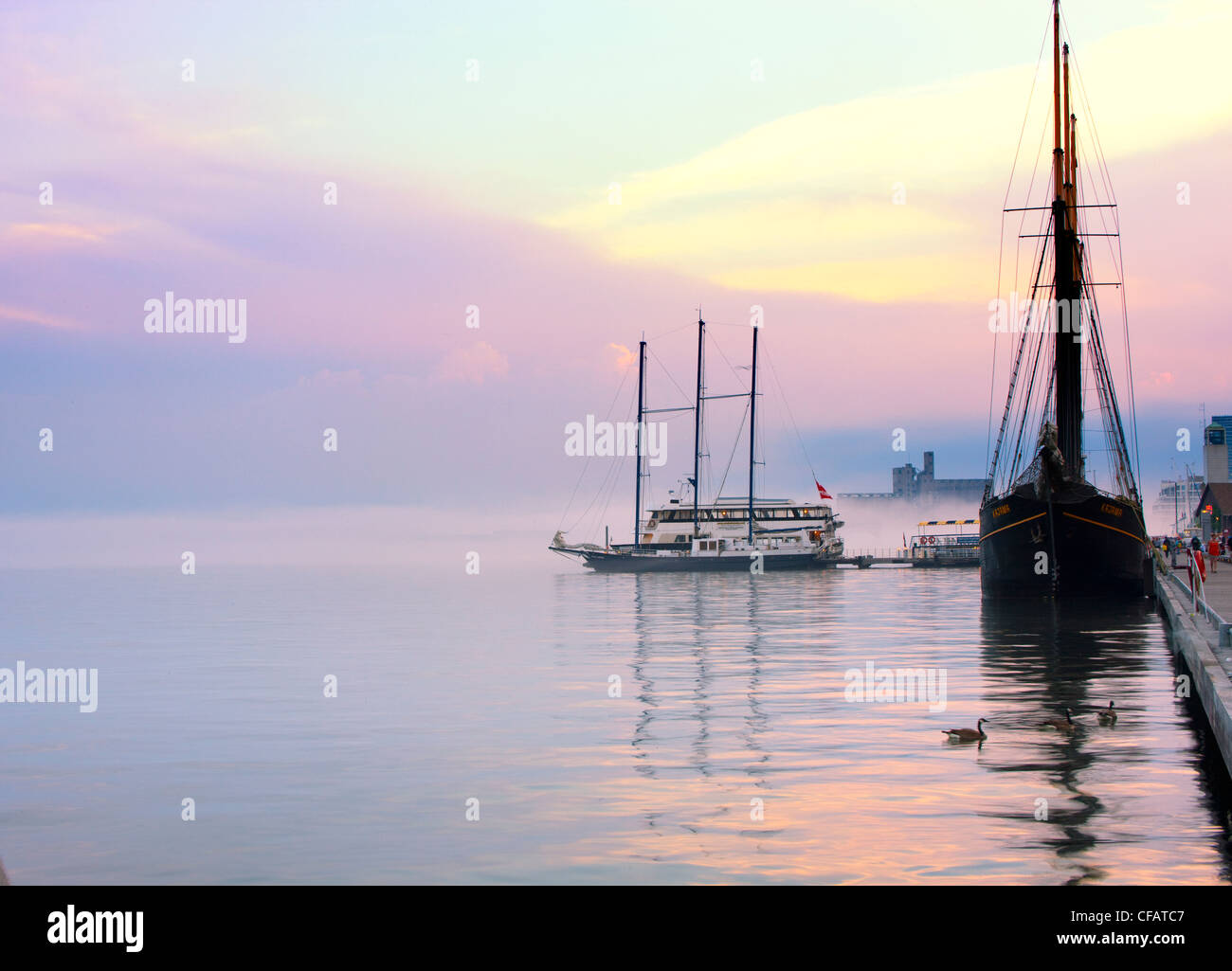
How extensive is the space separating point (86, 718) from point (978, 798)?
1909 centimetres

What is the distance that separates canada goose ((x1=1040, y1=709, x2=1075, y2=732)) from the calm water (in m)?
0.27

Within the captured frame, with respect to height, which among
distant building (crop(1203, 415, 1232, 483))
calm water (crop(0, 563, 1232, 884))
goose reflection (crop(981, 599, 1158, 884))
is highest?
distant building (crop(1203, 415, 1232, 483))

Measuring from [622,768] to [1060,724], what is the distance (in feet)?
23.7

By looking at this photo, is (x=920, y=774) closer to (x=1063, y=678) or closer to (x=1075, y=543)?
(x=1063, y=678)

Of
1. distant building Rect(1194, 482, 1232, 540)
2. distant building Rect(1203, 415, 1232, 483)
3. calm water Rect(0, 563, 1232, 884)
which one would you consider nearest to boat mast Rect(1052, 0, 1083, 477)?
calm water Rect(0, 563, 1232, 884)

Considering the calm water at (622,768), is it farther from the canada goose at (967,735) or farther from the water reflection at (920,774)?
the canada goose at (967,735)

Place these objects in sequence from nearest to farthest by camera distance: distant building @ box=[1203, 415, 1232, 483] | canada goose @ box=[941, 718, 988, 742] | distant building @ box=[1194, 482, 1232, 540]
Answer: canada goose @ box=[941, 718, 988, 742] → distant building @ box=[1194, 482, 1232, 540] → distant building @ box=[1203, 415, 1232, 483]

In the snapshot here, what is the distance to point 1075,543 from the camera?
51.6m

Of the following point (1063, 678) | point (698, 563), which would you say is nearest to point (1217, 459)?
point (698, 563)

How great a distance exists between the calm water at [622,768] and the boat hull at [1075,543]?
27.4ft

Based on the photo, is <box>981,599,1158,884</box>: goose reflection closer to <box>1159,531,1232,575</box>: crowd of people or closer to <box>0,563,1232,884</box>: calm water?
<box>0,563,1232,884</box>: calm water

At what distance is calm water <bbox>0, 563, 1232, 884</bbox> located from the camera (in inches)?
527

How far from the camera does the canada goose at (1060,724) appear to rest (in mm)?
20655
